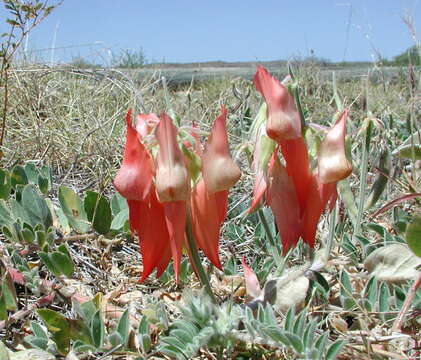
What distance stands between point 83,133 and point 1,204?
43.6 inches

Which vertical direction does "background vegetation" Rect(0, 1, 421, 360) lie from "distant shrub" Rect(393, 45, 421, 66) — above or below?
below

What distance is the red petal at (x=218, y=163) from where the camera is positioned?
36.6 inches

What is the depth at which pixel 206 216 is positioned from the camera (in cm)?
97

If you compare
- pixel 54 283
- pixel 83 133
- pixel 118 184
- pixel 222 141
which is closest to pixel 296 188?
pixel 222 141

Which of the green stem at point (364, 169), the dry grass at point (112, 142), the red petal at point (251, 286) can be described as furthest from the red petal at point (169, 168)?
the green stem at point (364, 169)

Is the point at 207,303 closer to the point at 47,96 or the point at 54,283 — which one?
the point at 54,283

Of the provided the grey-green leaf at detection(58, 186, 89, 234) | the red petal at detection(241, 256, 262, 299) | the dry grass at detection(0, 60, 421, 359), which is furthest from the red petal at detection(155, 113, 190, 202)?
the grey-green leaf at detection(58, 186, 89, 234)

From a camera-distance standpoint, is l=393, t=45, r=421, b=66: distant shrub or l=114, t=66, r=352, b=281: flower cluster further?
l=393, t=45, r=421, b=66: distant shrub

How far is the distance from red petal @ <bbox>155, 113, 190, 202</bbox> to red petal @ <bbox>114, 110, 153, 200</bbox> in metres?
0.03

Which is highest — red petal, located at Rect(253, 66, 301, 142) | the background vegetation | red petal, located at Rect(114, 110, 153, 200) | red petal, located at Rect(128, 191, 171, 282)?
red petal, located at Rect(253, 66, 301, 142)

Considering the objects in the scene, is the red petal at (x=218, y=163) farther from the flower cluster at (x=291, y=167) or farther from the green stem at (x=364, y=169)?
the green stem at (x=364, y=169)

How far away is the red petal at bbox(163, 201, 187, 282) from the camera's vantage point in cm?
92

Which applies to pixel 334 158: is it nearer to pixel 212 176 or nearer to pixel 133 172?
pixel 212 176

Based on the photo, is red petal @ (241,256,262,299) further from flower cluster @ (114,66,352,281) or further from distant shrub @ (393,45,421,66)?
distant shrub @ (393,45,421,66)
